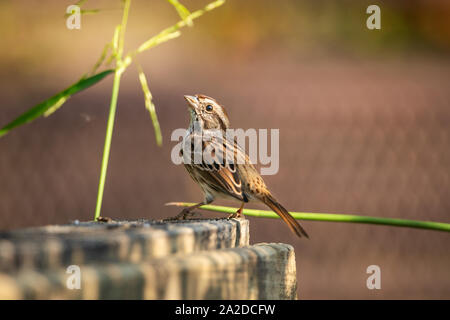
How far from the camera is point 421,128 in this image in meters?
6.93

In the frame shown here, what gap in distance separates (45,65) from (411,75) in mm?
4703

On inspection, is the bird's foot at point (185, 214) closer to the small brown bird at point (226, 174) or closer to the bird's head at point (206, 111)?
the small brown bird at point (226, 174)

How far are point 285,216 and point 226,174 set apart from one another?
0.88 ft

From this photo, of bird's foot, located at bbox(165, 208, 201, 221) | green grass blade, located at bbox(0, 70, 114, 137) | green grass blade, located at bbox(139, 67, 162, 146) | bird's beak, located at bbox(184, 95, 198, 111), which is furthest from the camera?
bird's beak, located at bbox(184, 95, 198, 111)

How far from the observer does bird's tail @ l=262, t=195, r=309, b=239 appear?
2317 millimetres

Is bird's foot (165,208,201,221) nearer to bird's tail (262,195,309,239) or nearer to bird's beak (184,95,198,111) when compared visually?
bird's tail (262,195,309,239)

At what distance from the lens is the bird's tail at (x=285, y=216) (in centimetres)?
232

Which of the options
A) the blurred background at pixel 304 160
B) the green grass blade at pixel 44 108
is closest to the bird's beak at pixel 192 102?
the green grass blade at pixel 44 108

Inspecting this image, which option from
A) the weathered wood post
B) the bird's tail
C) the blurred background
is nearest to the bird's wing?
the bird's tail

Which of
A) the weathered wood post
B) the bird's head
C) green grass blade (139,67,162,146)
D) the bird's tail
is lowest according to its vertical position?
the weathered wood post

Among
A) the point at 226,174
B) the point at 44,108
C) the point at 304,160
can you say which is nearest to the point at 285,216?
the point at 226,174

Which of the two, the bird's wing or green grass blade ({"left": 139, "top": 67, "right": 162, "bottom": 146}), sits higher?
green grass blade ({"left": 139, "top": 67, "right": 162, "bottom": 146})
